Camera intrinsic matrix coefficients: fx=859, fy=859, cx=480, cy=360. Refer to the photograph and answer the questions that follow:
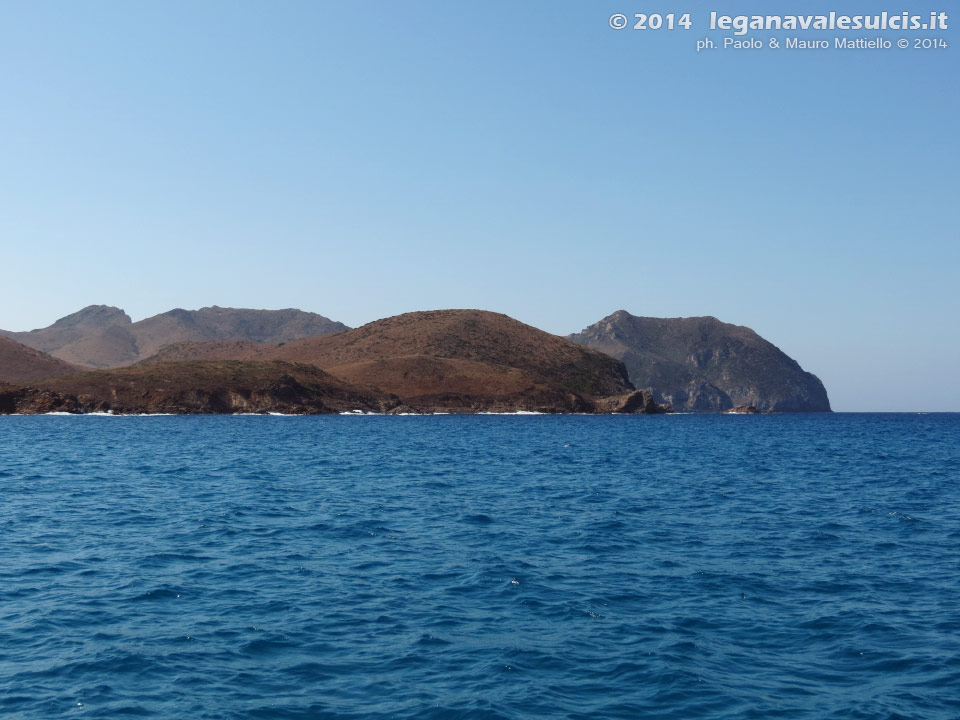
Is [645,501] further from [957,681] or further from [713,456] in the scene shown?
[713,456]

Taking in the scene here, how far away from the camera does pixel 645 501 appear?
4134cm

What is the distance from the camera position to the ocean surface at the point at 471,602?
15398 mm

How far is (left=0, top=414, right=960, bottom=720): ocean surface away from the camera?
50.5 feet

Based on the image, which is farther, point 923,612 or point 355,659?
point 923,612

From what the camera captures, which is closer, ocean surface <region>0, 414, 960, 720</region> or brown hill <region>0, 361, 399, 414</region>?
ocean surface <region>0, 414, 960, 720</region>

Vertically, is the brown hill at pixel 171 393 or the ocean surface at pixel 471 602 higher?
the brown hill at pixel 171 393

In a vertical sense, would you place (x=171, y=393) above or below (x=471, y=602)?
above

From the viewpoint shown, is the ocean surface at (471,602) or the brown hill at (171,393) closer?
the ocean surface at (471,602)

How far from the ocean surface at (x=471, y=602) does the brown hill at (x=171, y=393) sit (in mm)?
135008

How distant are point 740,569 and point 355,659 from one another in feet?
43.8

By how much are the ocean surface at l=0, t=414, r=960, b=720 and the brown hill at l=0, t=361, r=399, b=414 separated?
443 feet

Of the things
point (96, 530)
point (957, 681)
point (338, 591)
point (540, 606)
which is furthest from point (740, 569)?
point (96, 530)

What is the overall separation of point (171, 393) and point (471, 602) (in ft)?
560

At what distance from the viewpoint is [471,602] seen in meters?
21.5
